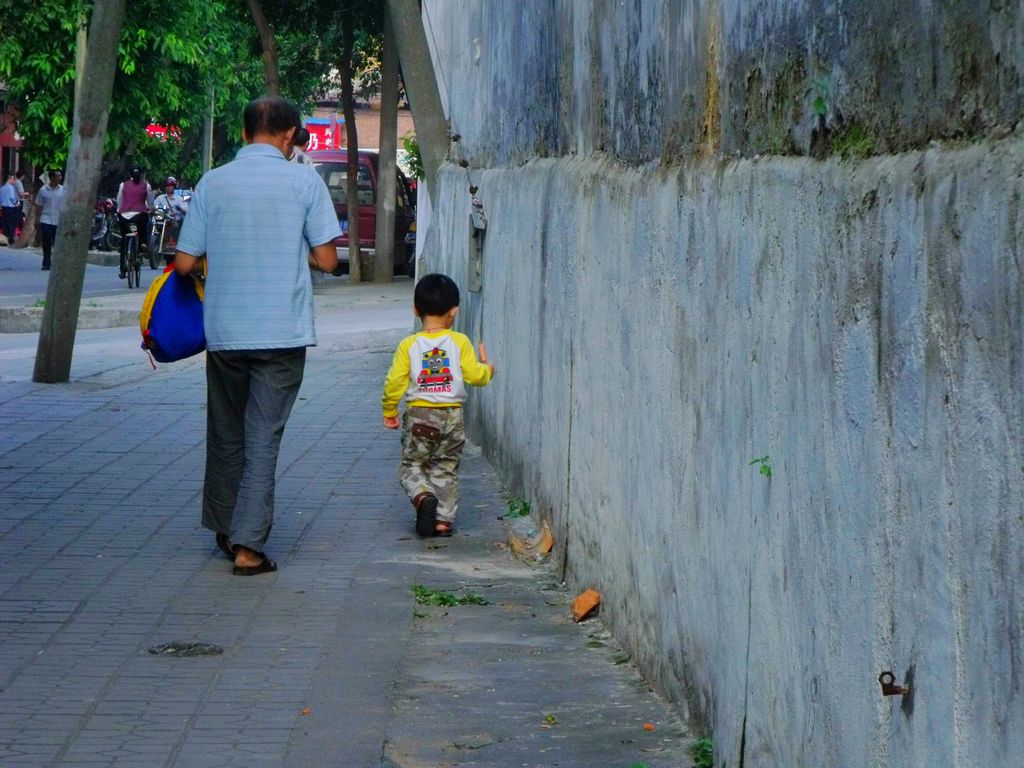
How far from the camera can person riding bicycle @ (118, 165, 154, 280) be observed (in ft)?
90.3

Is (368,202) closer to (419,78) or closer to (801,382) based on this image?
(419,78)

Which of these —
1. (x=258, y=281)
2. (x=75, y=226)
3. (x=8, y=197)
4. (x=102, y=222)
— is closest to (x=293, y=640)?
(x=258, y=281)

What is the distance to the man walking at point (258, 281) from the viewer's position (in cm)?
688

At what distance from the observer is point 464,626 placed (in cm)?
621

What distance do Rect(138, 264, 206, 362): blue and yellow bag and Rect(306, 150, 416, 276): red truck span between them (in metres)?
22.6

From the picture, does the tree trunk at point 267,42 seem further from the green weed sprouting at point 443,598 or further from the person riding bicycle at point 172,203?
the green weed sprouting at point 443,598

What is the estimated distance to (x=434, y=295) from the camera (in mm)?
7797

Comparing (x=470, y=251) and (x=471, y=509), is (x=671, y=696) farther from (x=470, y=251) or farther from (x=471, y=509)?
(x=470, y=251)

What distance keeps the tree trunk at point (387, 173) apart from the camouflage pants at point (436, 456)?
19702mm

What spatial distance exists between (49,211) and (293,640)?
96.7 feet

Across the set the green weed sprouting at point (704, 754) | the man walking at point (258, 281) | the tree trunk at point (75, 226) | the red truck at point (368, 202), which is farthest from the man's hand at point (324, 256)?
the red truck at point (368, 202)

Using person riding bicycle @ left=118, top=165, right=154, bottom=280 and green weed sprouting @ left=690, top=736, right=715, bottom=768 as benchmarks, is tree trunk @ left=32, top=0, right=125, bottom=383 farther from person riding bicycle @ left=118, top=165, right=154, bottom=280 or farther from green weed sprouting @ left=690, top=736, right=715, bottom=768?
person riding bicycle @ left=118, top=165, right=154, bottom=280

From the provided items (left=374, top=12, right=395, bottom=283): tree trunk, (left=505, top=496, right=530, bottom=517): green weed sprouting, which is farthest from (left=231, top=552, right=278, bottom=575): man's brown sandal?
(left=374, top=12, right=395, bottom=283): tree trunk

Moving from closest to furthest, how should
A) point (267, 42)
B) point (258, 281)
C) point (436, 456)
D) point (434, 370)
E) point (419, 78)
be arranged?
point (258, 281), point (434, 370), point (436, 456), point (419, 78), point (267, 42)
